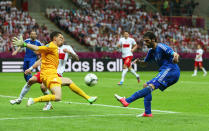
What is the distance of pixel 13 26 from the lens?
37844mm

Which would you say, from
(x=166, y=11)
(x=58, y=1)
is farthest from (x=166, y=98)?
(x=166, y=11)

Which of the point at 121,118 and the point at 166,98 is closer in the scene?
the point at 121,118

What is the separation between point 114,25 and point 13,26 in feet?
34.9

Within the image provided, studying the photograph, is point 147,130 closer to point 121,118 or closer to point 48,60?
point 121,118

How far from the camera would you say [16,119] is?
9.84 meters

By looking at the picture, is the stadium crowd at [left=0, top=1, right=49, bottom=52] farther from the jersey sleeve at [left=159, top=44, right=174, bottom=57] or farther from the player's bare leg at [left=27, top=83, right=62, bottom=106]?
the jersey sleeve at [left=159, top=44, right=174, bottom=57]

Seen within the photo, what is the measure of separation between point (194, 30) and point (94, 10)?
12.0 m

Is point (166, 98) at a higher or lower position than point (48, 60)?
lower

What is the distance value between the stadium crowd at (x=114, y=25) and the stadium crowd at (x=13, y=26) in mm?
3891

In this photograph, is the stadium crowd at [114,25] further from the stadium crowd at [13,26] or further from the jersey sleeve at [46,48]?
the jersey sleeve at [46,48]

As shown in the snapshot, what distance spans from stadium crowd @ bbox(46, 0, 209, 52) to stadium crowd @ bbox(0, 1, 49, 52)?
12.8ft

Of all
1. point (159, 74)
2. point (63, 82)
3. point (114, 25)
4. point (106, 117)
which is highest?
point (159, 74)

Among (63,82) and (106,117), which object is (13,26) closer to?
(63,82)

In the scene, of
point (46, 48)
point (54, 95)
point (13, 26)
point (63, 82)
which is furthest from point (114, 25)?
point (54, 95)
